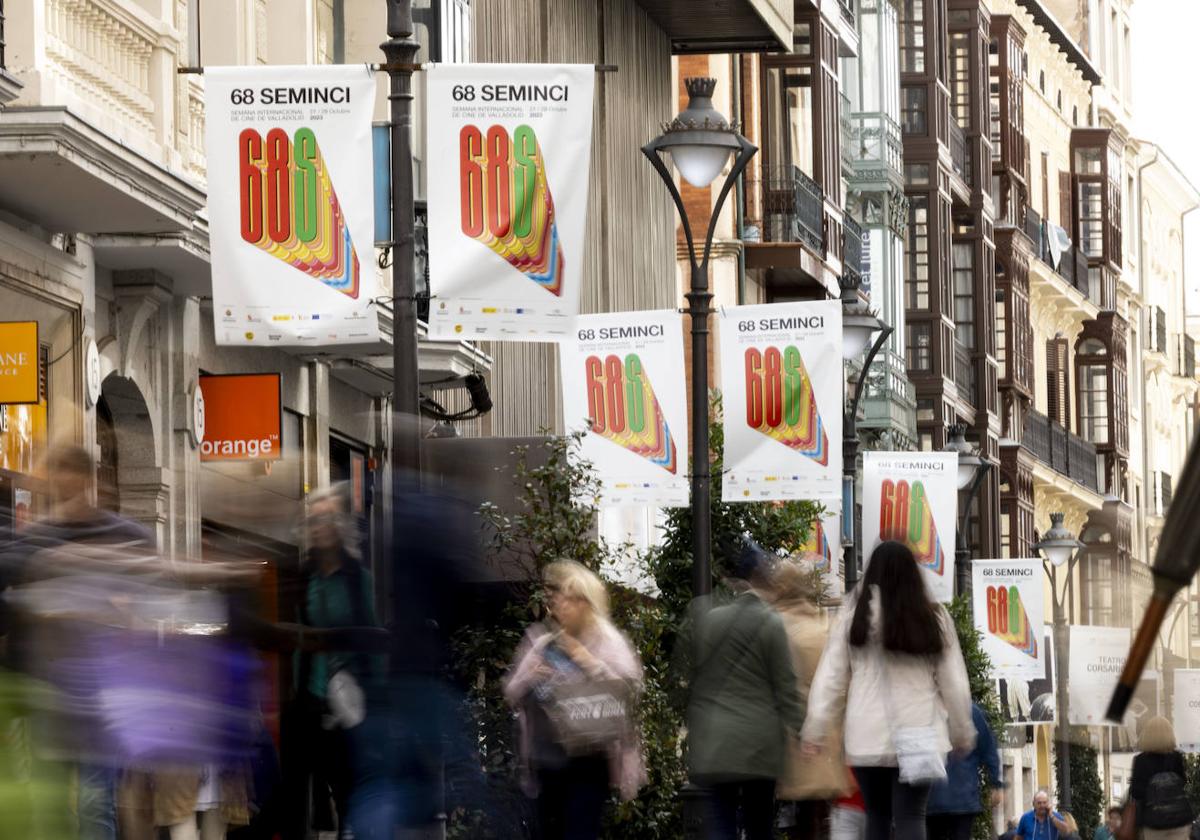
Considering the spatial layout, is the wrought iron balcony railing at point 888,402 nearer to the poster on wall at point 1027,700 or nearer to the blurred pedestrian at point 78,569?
the poster on wall at point 1027,700

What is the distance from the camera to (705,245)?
19.7 metres

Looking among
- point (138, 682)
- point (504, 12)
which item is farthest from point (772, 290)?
point (138, 682)

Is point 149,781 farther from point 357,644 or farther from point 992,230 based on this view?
point 992,230

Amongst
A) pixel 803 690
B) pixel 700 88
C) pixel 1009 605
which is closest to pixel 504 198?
pixel 803 690

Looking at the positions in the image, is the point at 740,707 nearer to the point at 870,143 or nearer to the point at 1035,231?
the point at 870,143

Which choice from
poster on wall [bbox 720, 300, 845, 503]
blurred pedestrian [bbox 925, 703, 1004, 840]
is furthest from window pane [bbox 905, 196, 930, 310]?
blurred pedestrian [bbox 925, 703, 1004, 840]

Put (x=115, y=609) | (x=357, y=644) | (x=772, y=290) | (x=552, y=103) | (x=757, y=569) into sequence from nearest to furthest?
(x=115, y=609) → (x=357, y=644) → (x=757, y=569) → (x=552, y=103) → (x=772, y=290)

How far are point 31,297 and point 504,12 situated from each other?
11.7 metres

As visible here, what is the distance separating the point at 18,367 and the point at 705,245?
5.41 m

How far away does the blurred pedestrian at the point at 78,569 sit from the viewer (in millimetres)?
7742

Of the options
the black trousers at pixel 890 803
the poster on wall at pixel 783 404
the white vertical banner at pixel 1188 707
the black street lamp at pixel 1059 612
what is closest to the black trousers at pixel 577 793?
the black trousers at pixel 890 803

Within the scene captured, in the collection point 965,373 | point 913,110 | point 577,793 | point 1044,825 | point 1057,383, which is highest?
point 913,110

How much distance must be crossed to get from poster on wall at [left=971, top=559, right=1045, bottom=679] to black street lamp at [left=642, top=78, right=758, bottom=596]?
18.2 metres

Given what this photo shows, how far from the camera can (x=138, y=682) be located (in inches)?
324
